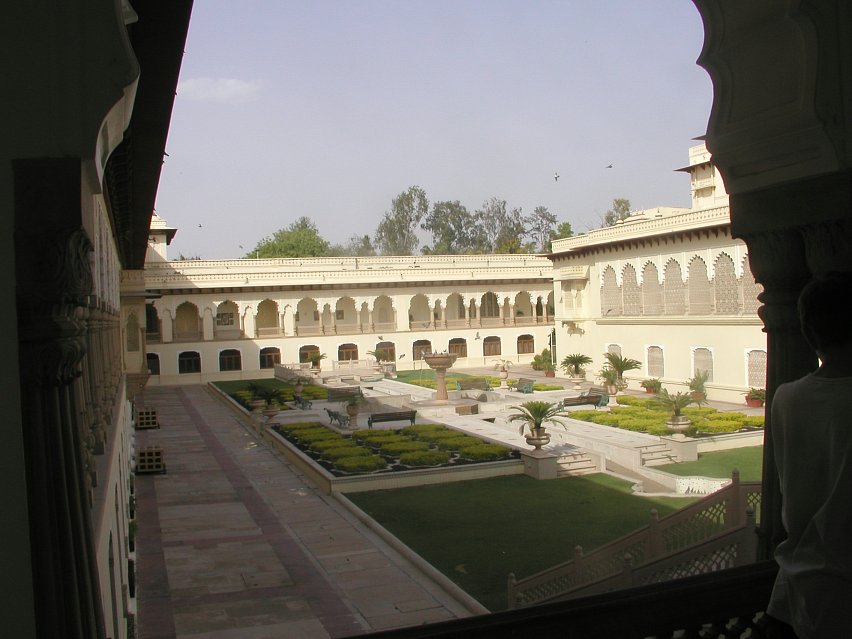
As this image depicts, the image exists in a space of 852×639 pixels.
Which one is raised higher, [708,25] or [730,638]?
[708,25]

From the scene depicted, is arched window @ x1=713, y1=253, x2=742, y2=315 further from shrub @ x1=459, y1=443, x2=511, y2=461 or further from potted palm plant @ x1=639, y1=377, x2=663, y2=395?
shrub @ x1=459, y1=443, x2=511, y2=461

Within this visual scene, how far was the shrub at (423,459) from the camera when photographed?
16.4 m

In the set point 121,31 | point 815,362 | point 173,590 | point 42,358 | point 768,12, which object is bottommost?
point 173,590

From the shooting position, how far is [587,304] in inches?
1451

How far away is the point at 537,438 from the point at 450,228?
62.2 meters

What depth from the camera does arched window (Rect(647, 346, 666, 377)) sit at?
3155 cm

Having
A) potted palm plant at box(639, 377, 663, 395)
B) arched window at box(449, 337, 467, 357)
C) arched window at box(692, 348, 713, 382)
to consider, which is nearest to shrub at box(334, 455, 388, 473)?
potted palm plant at box(639, 377, 663, 395)

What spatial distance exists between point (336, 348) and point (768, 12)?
41.6 meters

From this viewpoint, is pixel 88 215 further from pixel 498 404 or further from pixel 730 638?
pixel 498 404

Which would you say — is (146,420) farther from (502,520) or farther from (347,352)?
(347,352)

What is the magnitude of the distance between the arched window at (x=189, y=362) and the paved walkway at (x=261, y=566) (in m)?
24.7

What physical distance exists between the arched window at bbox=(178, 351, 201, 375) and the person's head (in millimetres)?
41206

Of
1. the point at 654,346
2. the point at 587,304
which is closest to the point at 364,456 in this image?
the point at 654,346

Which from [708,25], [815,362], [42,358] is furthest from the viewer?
[708,25]
